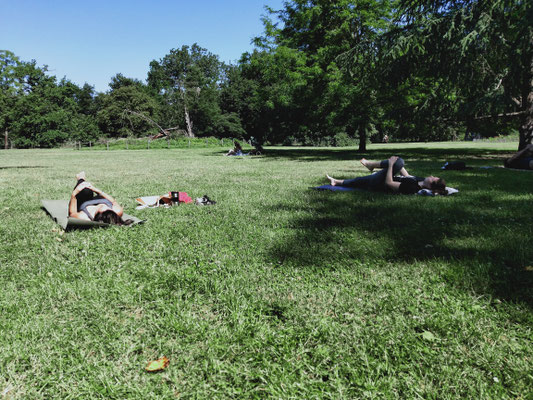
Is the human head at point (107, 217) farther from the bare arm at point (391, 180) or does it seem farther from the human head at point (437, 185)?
the human head at point (437, 185)

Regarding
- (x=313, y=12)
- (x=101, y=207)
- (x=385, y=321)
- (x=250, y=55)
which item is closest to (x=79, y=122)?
(x=250, y=55)

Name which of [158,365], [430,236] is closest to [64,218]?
[158,365]

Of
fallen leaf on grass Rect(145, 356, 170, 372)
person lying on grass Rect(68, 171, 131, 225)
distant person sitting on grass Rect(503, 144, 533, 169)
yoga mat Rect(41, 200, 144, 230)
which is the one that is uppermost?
distant person sitting on grass Rect(503, 144, 533, 169)

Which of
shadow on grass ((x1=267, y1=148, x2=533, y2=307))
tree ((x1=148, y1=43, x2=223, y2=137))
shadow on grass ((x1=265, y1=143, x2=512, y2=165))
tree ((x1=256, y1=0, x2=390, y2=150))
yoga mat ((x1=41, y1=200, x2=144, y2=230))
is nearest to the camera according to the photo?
shadow on grass ((x1=267, y1=148, x2=533, y2=307))

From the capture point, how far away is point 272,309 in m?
2.38

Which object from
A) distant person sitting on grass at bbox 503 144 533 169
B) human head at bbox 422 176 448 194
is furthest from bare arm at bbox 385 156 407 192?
distant person sitting on grass at bbox 503 144 533 169

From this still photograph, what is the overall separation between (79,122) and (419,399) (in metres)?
65.3

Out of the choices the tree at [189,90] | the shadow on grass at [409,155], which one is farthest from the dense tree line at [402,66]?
the tree at [189,90]

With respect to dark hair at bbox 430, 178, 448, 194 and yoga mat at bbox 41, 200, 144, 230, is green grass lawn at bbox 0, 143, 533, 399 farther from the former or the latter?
dark hair at bbox 430, 178, 448, 194

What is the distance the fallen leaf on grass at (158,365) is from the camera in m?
1.81

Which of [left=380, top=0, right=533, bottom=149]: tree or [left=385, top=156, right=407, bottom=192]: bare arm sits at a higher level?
[left=380, top=0, right=533, bottom=149]: tree

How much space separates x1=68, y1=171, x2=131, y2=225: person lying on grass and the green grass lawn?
30 centimetres

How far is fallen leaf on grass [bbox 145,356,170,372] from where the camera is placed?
1.81 meters

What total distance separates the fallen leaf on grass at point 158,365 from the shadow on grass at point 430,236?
154cm
